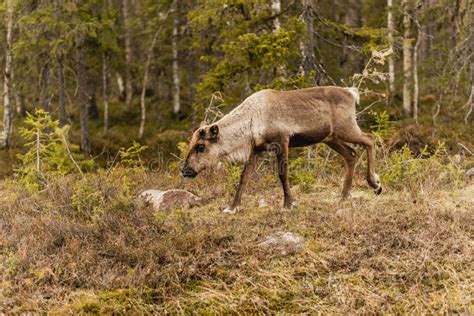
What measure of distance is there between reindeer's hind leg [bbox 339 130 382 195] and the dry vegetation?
0.52 meters

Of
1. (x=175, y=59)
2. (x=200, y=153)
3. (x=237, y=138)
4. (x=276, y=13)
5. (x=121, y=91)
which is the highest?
(x=276, y=13)

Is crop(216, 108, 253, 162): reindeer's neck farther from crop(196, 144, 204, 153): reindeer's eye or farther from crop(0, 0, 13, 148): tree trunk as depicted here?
crop(0, 0, 13, 148): tree trunk

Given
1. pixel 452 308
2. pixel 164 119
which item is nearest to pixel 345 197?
pixel 452 308

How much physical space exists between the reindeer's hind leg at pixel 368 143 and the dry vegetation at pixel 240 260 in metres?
0.52

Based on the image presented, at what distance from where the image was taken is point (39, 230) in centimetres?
729

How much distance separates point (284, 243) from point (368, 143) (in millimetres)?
2551

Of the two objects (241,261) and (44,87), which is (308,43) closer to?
(241,261)

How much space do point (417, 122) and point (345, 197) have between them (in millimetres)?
13212

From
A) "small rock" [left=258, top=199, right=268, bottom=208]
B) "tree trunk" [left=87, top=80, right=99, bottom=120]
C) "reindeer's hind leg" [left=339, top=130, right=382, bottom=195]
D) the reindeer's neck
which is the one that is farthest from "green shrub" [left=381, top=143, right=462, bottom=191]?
"tree trunk" [left=87, top=80, right=99, bottom=120]

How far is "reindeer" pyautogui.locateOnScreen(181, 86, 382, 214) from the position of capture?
25.7 ft

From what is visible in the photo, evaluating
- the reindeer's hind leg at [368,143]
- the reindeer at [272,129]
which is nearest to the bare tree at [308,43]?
the reindeer's hind leg at [368,143]

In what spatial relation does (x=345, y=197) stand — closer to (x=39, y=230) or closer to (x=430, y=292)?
(x=430, y=292)

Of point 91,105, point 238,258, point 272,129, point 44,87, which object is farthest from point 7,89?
point 238,258

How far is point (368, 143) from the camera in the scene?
329 inches
